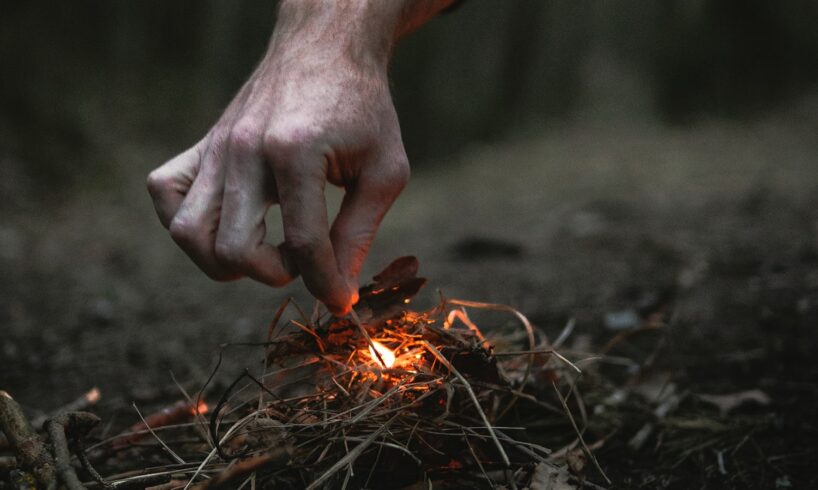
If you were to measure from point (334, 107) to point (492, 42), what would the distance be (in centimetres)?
613

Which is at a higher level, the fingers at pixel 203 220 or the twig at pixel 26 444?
the fingers at pixel 203 220

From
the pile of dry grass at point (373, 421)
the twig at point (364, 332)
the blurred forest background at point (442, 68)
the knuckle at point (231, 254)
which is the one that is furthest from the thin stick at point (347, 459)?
the blurred forest background at point (442, 68)

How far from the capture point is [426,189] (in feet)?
18.9

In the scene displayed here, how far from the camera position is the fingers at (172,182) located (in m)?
1.10

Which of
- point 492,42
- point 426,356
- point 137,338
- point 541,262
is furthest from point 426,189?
point 426,356

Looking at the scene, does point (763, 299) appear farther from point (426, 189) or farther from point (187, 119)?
point (187, 119)

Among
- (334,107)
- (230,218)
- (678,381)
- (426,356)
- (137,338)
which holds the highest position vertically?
(334,107)

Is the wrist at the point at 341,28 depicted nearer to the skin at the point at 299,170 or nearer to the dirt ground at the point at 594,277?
the skin at the point at 299,170

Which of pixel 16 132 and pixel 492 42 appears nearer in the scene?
pixel 16 132

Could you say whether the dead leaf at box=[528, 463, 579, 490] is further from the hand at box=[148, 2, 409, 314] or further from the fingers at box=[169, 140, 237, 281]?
the fingers at box=[169, 140, 237, 281]

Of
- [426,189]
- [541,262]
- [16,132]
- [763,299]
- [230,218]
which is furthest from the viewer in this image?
[426,189]

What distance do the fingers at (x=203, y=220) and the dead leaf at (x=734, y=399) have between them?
1137 millimetres

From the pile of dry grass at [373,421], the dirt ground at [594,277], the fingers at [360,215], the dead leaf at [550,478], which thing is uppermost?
the fingers at [360,215]

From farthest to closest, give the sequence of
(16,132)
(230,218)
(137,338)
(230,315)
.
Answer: (16,132)
(230,315)
(137,338)
(230,218)
